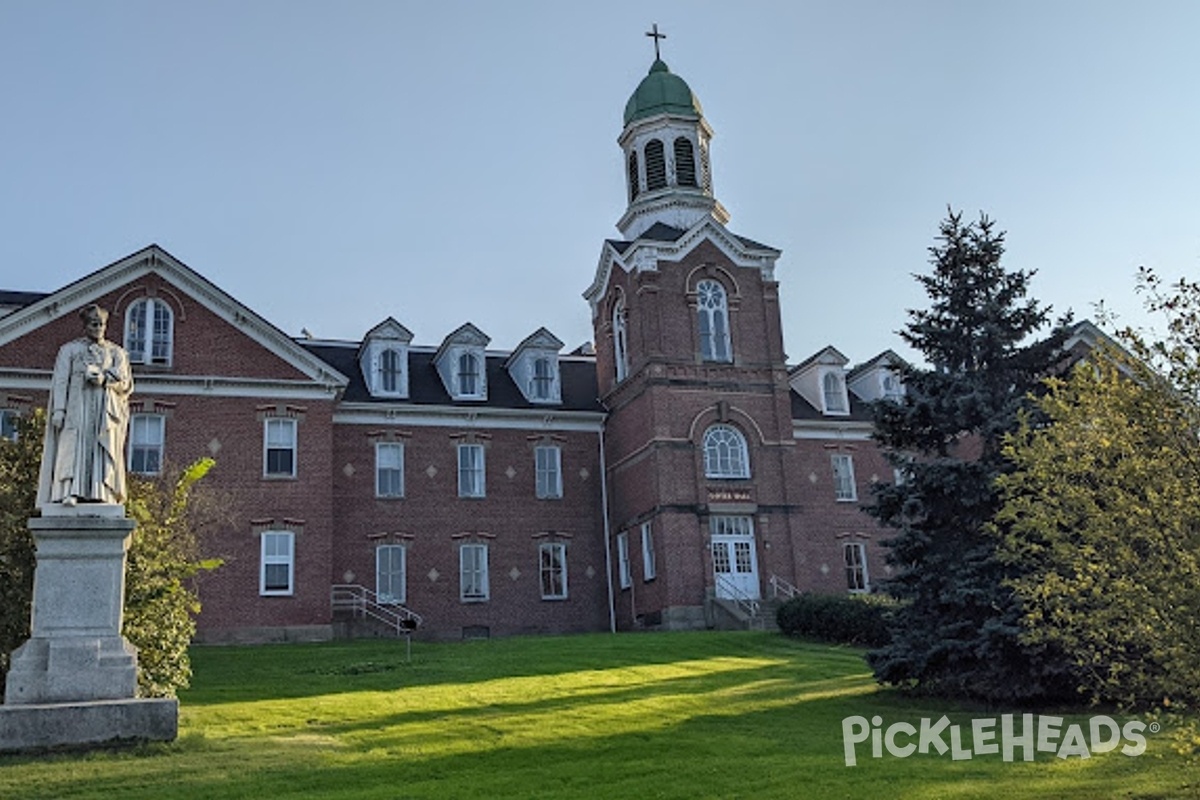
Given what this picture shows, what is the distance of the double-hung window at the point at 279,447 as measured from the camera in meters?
30.0

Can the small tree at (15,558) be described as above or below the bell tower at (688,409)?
below

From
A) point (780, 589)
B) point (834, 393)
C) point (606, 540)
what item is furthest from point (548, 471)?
point (834, 393)

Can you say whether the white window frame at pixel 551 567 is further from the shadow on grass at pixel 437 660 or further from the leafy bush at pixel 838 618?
the leafy bush at pixel 838 618

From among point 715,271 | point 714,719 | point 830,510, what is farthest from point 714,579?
point 714,719

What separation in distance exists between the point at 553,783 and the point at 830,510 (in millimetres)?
27716

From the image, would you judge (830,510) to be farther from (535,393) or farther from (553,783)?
(553,783)

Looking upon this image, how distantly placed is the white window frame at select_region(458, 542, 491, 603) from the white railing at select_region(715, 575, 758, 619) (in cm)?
707

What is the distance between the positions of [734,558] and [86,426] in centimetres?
2285

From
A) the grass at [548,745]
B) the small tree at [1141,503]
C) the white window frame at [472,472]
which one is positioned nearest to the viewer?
the small tree at [1141,503]

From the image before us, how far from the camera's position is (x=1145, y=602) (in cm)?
912

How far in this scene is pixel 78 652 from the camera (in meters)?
11.4

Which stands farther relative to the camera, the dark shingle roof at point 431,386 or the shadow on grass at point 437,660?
the dark shingle roof at point 431,386

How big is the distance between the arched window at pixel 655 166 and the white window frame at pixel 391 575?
1471 cm

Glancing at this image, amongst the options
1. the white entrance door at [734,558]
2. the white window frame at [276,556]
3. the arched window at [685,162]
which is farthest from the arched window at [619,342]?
the white window frame at [276,556]
